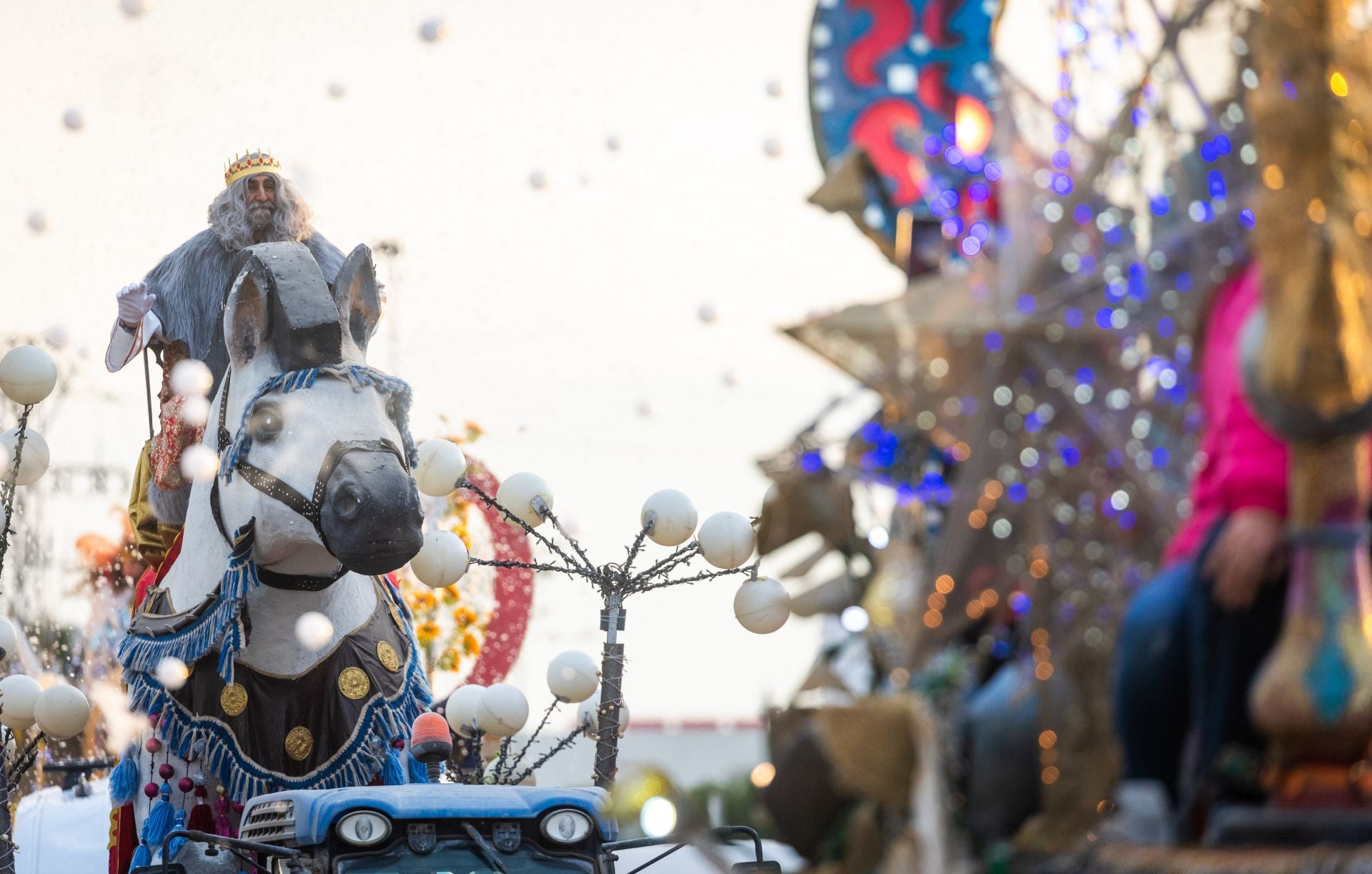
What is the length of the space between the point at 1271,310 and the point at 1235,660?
55cm

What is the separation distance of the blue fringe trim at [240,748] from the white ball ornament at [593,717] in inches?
64.3

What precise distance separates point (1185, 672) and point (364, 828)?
11.4 feet

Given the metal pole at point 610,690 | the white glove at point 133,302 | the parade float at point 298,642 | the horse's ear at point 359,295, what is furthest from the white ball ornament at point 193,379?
the metal pole at point 610,690

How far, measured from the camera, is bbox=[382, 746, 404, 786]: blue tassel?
675 centimetres

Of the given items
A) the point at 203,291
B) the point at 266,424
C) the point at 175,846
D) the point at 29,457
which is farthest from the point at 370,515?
the point at 29,457

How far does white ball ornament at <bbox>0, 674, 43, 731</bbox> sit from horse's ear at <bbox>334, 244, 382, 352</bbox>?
8.28 feet

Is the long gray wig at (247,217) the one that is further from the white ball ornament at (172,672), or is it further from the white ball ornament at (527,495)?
the white ball ornament at (172,672)

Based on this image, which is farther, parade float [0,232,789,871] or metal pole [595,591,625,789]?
metal pole [595,591,625,789]

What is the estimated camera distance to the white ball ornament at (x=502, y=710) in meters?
8.13

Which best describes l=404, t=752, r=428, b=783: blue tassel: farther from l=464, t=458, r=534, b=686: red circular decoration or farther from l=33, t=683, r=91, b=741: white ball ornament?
l=464, t=458, r=534, b=686: red circular decoration

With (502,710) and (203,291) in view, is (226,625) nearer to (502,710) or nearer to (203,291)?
(203,291)

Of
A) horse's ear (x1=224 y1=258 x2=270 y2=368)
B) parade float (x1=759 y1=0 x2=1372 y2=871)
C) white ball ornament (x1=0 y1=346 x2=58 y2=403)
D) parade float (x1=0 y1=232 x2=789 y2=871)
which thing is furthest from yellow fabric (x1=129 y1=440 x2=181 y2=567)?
parade float (x1=759 y1=0 x2=1372 y2=871)

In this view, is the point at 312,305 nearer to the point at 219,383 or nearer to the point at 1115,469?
the point at 219,383

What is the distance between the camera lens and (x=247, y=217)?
7438mm
